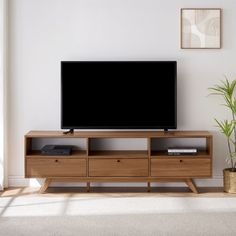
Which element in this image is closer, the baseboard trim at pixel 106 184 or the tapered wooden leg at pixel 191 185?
the tapered wooden leg at pixel 191 185

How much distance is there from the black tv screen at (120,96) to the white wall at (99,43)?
0.69 feet

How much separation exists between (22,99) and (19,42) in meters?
0.58

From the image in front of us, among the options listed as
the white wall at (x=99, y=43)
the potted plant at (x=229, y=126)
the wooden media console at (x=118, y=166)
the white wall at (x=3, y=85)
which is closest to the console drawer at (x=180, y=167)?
the wooden media console at (x=118, y=166)

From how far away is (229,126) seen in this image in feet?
14.4

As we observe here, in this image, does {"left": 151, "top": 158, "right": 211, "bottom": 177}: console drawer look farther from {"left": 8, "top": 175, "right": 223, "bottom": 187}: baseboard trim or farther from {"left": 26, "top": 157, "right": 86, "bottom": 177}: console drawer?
{"left": 26, "top": 157, "right": 86, "bottom": 177}: console drawer

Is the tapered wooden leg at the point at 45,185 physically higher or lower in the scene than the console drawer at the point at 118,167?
lower

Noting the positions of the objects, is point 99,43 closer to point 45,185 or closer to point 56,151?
point 56,151

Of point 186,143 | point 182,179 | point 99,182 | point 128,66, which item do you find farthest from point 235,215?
point 128,66

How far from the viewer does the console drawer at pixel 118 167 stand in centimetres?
432

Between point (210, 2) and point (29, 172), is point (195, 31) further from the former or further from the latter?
point (29, 172)

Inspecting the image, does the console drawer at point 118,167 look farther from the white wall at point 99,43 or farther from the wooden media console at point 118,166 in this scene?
the white wall at point 99,43

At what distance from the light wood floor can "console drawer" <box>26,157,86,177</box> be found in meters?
0.21

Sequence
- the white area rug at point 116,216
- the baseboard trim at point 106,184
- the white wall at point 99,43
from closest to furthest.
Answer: the white area rug at point 116,216
the white wall at point 99,43
the baseboard trim at point 106,184

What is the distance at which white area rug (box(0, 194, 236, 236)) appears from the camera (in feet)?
10.7
